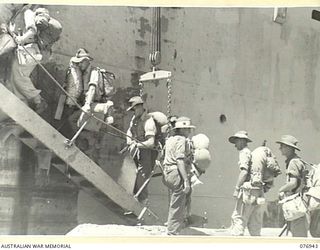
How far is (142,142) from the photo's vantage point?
3525 mm

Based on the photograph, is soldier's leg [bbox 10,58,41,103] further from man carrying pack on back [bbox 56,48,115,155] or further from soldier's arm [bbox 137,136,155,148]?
soldier's arm [bbox 137,136,155,148]

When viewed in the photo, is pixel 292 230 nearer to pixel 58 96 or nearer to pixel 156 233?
pixel 156 233

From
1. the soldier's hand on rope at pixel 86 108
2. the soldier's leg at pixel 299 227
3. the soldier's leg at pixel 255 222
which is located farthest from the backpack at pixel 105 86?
the soldier's leg at pixel 299 227

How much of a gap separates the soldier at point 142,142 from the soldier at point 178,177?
0.41 ft

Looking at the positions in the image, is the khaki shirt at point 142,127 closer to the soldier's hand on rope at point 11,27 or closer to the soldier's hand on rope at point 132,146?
the soldier's hand on rope at point 132,146

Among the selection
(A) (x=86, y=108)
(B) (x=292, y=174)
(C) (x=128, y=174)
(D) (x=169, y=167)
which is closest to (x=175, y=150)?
(D) (x=169, y=167)

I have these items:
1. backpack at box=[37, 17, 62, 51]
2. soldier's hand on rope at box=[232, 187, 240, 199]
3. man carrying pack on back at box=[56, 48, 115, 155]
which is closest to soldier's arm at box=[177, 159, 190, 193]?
soldier's hand on rope at box=[232, 187, 240, 199]

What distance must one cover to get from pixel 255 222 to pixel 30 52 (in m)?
1.53

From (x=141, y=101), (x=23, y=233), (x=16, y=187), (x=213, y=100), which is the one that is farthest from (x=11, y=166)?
(x=213, y=100)

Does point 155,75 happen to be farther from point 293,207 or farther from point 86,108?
point 293,207

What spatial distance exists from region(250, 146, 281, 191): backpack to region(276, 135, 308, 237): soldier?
67 millimetres

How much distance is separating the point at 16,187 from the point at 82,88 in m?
0.65

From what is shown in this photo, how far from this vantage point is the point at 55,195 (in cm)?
344

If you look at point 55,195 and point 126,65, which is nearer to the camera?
point 55,195
